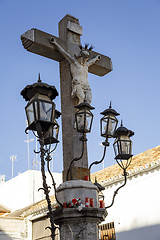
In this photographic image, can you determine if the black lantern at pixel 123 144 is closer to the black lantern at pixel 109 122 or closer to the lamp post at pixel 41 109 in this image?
the black lantern at pixel 109 122

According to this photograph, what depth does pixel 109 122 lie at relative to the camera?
5098mm

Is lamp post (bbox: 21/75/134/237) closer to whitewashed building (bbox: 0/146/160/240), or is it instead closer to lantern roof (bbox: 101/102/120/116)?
lantern roof (bbox: 101/102/120/116)

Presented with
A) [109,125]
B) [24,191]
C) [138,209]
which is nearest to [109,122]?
[109,125]

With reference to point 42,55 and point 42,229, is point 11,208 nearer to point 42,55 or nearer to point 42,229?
point 42,229

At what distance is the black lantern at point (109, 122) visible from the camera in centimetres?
508

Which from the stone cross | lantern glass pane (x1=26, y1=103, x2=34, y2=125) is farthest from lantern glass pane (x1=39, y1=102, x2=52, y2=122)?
the stone cross

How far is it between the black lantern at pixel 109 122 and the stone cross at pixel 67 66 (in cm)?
41

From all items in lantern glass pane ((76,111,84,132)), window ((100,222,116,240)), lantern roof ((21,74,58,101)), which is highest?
lantern roof ((21,74,58,101))

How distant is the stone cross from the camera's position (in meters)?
5.11

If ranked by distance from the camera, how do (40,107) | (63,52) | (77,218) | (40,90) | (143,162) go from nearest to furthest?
(40,107) < (40,90) < (77,218) < (63,52) < (143,162)

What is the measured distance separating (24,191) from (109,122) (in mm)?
17031

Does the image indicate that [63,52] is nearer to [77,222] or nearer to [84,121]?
[84,121]

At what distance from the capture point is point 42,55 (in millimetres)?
5883

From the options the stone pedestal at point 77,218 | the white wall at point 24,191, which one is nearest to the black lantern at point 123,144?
the stone pedestal at point 77,218
